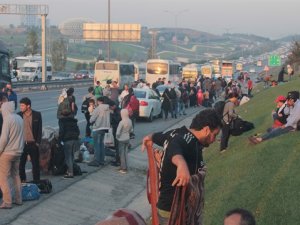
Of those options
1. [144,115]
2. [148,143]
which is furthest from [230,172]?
A: [144,115]

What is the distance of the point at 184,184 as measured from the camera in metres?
5.36

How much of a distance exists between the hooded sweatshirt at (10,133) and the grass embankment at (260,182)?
3.16 metres

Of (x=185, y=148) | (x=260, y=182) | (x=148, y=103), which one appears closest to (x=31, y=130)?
(x=260, y=182)

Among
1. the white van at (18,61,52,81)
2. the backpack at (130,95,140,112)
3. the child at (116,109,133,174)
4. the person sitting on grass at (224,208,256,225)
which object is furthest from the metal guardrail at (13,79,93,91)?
the person sitting on grass at (224,208,256,225)

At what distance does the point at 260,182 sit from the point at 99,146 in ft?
22.3

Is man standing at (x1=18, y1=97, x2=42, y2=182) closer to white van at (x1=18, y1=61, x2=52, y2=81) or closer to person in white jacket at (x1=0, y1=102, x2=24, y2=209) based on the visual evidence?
person in white jacket at (x1=0, y1=102, x2=24, y2=209)

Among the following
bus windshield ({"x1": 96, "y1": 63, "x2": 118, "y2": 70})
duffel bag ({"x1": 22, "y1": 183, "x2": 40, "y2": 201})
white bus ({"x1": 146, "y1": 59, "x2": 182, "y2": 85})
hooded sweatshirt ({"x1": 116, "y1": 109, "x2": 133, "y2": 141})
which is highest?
hooded sweatshirt ({"x1": 116, "y1": 109, "x2": 133, "y2": 141})

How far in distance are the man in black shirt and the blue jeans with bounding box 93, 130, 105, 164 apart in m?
10.6

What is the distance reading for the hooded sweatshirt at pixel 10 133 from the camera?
11.5 m

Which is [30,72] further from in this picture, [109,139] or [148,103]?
[109,139]

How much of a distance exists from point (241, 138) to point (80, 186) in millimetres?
5438

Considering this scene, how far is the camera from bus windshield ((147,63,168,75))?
62.2 m

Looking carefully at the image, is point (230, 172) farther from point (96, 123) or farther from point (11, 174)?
point (96, 123)

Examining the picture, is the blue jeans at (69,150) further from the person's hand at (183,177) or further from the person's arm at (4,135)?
the person's hand at (183,177)
